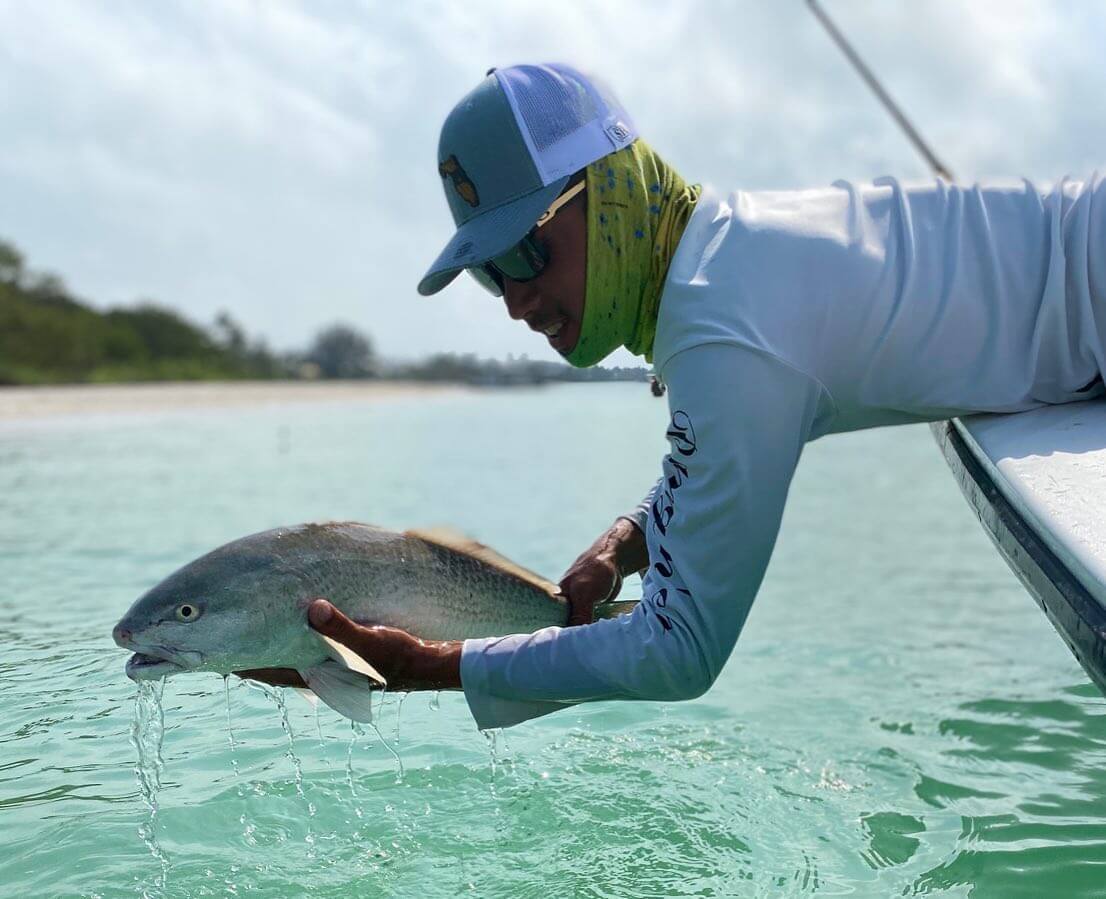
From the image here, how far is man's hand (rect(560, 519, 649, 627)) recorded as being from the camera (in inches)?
127

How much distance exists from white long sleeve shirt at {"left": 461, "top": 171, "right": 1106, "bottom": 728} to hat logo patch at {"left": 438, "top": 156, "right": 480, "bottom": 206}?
20.1 inches

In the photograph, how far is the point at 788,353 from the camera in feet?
7.62

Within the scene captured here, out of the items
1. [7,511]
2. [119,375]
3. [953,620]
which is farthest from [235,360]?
[953,620]

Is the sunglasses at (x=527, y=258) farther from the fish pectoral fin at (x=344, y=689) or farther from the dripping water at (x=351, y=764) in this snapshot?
the dripping water at (x=351, y=764)

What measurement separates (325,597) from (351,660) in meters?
0.30

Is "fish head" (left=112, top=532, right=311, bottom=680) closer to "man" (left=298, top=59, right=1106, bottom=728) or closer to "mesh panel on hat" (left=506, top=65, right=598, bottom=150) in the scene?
"man" (left=298, top=59, right=1106, bottom=728)

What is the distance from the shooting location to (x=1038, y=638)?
22.1 ft

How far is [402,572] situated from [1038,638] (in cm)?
498

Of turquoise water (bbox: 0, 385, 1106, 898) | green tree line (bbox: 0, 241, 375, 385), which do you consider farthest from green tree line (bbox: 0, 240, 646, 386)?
turquoise water (bbox: 0, 385, 1106, 898)

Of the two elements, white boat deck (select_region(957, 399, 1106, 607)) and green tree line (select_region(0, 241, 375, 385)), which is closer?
white boat deck (select_region(957, 399, 1106, 607))

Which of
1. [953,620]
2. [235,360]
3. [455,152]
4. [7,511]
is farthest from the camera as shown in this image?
[235,360]

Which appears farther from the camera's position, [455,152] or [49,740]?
[49,740]

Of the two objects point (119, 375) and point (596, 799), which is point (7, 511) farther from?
point (119, 375)

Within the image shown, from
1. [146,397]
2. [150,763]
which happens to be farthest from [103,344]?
[150,763]
